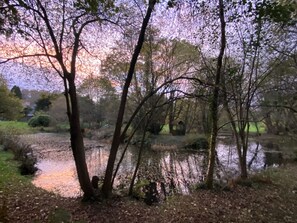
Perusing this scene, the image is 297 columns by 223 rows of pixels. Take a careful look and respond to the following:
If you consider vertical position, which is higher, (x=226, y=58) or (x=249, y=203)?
(x=226, y=58)

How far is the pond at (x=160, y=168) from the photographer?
34.1 ft

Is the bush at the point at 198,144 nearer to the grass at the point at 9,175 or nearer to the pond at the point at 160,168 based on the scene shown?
the pond at the point at 160,168

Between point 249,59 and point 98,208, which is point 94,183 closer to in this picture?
point 98,208

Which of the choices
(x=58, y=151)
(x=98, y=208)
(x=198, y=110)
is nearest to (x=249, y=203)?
(x=98, y=208)

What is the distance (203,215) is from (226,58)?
6246mm

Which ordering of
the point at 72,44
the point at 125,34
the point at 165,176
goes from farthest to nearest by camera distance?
the point at 165,176 < the point at 125,34 < the point at 72,44

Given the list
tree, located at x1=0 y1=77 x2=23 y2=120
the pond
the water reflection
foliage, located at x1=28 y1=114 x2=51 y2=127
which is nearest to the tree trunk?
the pond

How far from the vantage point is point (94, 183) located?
27.0 ft

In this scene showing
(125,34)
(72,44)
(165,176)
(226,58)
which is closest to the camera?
(72,44)

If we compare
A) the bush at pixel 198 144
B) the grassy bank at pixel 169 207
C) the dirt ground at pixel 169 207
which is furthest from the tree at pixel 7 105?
the bush at pixel 198 144

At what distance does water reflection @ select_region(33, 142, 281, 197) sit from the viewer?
10398mm

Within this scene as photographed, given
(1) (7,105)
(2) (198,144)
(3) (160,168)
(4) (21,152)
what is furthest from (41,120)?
(3) (160,168)

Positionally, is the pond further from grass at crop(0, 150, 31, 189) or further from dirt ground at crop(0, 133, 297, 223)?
dirt ground at crop(0, 133, 297, 223)

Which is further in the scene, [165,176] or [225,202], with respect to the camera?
[165,176]
